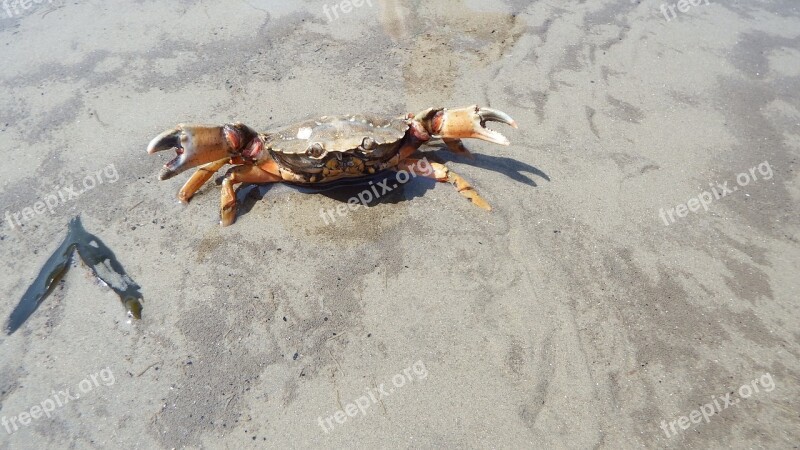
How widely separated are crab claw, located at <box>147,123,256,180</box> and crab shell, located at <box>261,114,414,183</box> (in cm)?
27

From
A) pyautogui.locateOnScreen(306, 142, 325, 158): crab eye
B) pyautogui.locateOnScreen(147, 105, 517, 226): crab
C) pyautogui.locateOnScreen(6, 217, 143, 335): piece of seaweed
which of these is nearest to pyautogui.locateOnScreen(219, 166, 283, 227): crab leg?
pyautogui.locateOnScreen(147, 105, 517, 226): crab

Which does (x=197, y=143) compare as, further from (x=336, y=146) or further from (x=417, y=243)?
(x=417, y=243)

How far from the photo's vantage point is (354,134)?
450cm

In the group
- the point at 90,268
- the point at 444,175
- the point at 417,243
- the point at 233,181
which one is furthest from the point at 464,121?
the point at 90,268

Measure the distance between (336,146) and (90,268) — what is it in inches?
94.2

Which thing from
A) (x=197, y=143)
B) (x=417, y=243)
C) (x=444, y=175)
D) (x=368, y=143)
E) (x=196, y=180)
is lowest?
(x=417, y=243)

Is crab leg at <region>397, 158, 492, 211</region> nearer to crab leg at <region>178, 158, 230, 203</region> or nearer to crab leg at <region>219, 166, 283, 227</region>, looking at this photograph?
crab leg at <region>219, 166, 283, 227</region>

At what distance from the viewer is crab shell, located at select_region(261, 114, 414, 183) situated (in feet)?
14.6

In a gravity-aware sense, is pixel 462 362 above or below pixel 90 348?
below

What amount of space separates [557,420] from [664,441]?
732 millimetres

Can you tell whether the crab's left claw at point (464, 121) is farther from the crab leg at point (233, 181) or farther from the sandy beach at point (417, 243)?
the crab leg at point (233, 181)

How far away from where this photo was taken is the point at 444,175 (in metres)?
5.02

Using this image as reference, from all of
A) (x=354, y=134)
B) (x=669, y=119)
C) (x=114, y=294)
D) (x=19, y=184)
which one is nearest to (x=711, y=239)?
(x=669, y=119)

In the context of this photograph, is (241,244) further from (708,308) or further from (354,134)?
(708,308)
